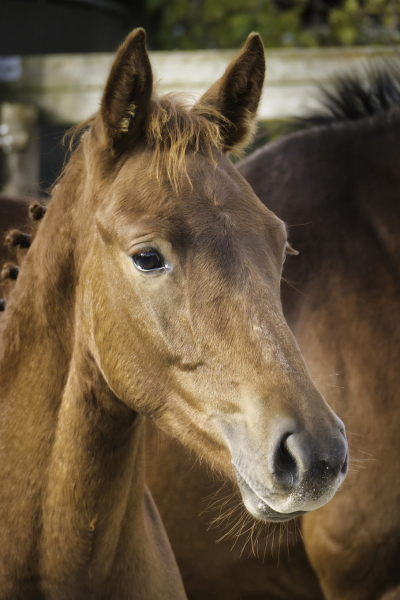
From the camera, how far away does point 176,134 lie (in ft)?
5.17

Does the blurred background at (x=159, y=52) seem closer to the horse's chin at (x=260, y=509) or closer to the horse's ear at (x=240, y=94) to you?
the horse's ear at (x=240, y=94)

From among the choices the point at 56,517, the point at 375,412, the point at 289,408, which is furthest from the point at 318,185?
the point at 56,517

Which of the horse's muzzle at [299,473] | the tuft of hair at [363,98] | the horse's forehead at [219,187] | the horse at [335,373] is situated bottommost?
the horse at [335,373]

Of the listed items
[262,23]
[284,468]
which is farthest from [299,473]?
[262,23]

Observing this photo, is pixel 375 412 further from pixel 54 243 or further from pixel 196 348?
pixel 54 243

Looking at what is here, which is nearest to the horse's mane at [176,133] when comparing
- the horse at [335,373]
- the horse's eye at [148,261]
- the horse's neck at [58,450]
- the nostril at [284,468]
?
the horse's eye at [148,261]

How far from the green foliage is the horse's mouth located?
5.40 m

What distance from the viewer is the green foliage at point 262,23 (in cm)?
602

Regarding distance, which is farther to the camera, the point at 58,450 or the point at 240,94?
the point at 240,94

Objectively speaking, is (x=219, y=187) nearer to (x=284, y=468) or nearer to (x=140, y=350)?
(x=140, y=350)

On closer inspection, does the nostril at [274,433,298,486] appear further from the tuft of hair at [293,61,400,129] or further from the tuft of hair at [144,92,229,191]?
the tuft of hair at [293,61,400,129]

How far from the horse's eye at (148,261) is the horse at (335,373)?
3.49ft

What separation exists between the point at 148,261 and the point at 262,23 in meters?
5.27

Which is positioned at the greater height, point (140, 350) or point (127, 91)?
point (127, 91)
